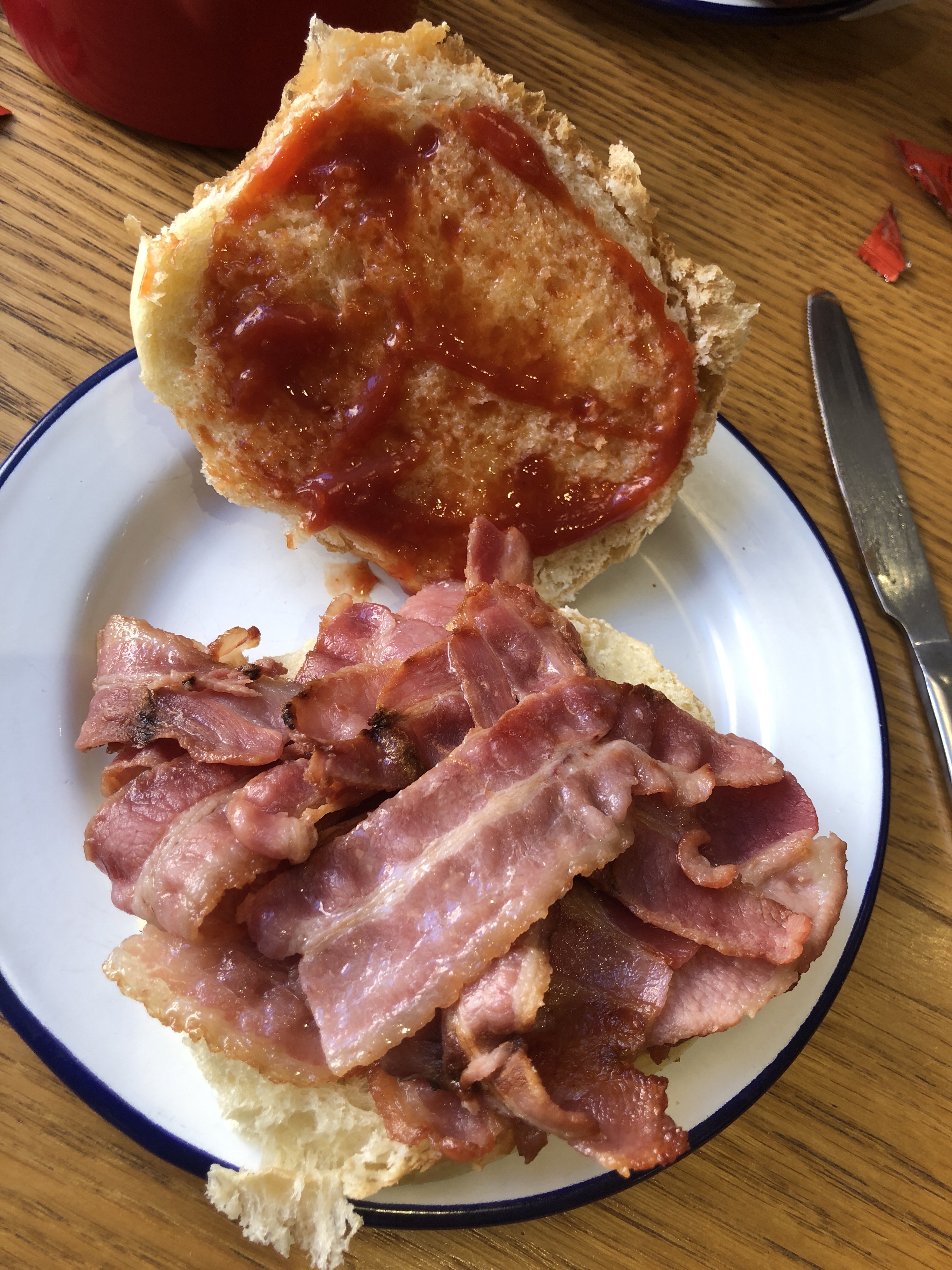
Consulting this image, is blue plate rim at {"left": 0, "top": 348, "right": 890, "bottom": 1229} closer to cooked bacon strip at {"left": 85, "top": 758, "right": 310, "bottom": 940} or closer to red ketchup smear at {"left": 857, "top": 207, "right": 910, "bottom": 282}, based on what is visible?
cooked bacon strip at {"left": 85, "top": 758, "right": 310, "bottom": 940}

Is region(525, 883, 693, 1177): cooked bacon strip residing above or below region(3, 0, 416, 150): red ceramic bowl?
below

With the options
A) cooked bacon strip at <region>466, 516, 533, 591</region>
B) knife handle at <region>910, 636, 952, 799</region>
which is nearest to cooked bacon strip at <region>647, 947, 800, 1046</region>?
cooked bacon strip at <region>466, 516, 533, 591</region>

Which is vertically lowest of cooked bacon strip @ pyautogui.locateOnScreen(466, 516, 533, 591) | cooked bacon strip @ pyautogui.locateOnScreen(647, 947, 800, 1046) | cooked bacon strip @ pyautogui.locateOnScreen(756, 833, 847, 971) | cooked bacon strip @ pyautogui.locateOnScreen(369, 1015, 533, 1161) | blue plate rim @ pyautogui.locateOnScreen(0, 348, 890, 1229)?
blue plate rim @ pyautogui.locateOnScreen(0, 348, 890, 1229)

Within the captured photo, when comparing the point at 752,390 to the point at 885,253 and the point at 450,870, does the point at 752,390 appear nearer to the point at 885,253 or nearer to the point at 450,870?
the point at 885,253

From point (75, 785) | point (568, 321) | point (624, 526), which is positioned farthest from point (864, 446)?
point (75, 785)

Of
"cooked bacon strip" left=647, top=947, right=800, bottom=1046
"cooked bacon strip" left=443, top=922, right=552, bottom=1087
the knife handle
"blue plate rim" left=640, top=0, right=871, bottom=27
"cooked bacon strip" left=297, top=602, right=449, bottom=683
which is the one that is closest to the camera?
"cooked bacon strip" left=443, top=922, right=552, bottom=1087

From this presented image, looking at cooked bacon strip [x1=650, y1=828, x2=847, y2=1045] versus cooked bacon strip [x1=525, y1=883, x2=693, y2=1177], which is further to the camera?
cooked bacon strip [x1=650, y1=828, x2=847, y2=1045]

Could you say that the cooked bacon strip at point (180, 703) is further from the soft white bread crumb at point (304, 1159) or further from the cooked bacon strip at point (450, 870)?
the soft white bread crumb at point (304, 1159)

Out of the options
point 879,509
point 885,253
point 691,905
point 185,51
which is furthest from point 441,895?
point 885,253
